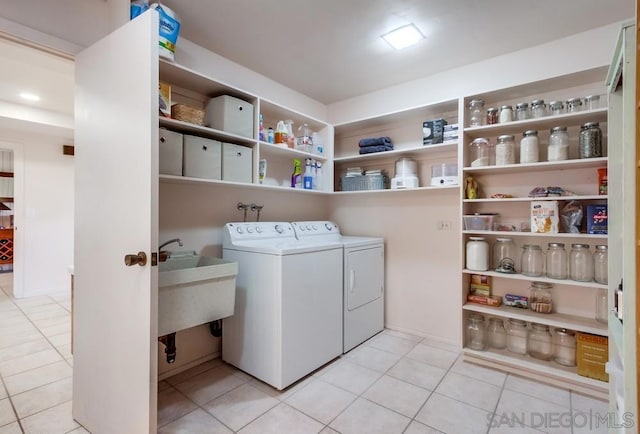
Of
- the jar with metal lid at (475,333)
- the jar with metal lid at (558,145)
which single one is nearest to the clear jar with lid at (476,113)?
the jar with metal lid at (558,145)

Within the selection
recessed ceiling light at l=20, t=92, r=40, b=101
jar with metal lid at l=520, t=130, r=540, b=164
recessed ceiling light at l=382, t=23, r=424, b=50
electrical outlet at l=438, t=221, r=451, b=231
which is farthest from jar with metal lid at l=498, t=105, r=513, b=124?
recessed ceiling light at l=20, t=92, r=40, b=101

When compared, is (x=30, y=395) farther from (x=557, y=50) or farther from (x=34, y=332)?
(x=557, y=50)

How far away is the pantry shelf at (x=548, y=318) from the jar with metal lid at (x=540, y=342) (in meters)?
0.13

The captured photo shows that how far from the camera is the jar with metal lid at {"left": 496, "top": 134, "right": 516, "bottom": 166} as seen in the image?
7.48ft

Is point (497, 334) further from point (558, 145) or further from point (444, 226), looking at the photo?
point (558, 145)

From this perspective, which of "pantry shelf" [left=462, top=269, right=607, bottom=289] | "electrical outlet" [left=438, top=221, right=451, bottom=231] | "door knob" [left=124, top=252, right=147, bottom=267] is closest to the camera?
"door knob" [left=124, top=252, right=147, bottom=267]

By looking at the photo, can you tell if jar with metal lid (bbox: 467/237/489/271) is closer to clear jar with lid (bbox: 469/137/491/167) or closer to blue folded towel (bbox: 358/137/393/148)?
clear jar with lid (bbox: 469/137/491/167)

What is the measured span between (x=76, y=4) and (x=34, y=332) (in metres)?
3.09

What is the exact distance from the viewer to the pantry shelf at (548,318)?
1994 mm

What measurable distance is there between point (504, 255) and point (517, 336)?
64 centimetres

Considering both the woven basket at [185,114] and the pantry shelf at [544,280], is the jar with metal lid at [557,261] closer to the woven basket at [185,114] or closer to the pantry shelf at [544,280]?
the pantry shelf at [544,280]

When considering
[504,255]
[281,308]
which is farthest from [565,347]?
[281,308]

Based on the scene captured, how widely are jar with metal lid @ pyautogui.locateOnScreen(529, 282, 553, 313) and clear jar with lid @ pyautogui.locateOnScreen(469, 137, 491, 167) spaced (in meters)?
1.04

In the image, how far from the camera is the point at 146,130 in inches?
52.8
